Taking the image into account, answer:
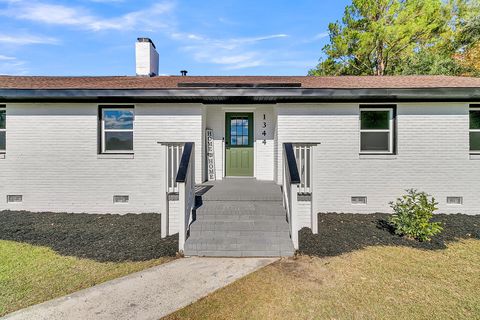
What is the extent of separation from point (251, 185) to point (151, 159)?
2886 millimetres

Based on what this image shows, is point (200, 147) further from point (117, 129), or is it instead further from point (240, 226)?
point (240, 226)

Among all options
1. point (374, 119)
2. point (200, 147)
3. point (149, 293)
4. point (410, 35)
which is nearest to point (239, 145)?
point (200, 147)

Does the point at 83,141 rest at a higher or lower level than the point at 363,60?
lower

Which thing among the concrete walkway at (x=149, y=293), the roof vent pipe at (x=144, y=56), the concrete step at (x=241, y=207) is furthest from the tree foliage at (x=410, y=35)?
the concrete walkway at (x=149, y=293)

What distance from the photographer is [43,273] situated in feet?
12.3

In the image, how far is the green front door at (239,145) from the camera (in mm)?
8055

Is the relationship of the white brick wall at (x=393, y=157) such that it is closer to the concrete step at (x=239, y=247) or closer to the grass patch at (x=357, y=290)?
the grass patch at (x=357, y=290)

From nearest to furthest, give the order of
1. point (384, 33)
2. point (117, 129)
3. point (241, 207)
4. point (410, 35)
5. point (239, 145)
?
point (241, 207) < point (117, 129) < point (239, 145) < point (410, 35) < point (384, 33)

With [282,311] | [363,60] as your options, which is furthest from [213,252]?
[363,60]

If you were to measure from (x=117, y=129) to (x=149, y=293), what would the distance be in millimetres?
5168

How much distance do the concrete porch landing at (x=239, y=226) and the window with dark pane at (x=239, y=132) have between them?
2.49 m

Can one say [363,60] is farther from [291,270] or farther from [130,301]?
[130,301]

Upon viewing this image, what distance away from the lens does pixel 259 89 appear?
6254mm

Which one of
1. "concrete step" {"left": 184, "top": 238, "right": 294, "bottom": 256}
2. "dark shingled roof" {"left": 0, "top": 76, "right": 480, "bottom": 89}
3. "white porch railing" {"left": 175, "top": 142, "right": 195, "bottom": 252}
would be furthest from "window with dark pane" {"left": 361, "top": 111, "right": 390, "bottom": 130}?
"white porch railing" {"left": 175, "top": 142, "right": 195, "bottom": 252}
